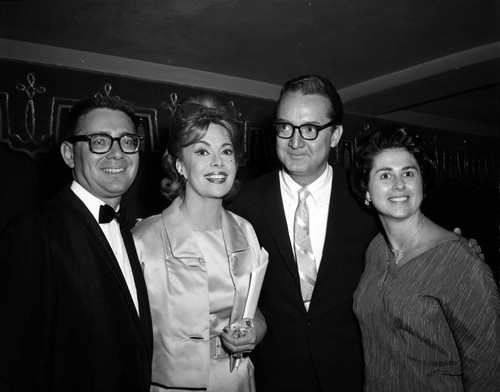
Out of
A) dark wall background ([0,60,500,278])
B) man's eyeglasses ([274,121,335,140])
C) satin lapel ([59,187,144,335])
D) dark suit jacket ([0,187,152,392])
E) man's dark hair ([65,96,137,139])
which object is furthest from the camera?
dark wall background ([0,60,500,278])

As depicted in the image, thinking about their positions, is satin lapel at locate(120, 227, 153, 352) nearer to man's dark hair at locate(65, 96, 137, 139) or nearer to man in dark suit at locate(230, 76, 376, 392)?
man's dark hair at locate(65, 96, 137, 139)

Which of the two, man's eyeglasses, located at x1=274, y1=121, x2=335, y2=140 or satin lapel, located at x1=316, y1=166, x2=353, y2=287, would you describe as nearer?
satin lapel, located at x1=316, y1=166, x2=353, y2=287

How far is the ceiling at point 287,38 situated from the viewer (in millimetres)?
4047

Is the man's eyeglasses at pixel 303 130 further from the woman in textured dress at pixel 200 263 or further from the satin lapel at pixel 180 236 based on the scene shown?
the satin lapel at pixel 180 236

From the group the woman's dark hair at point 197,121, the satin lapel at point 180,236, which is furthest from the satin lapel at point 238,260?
the woman's dark hair at point 197,121

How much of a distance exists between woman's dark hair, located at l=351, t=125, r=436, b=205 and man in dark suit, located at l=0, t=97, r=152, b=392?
4.05ft

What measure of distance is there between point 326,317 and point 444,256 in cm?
71

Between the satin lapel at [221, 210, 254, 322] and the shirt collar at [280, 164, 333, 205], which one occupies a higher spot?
the shirt collar at [280, 164, 333, 205]

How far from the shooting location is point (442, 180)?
29.9 feet

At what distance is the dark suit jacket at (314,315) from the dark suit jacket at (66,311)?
0.75 m

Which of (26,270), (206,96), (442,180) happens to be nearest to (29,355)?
(26,270)

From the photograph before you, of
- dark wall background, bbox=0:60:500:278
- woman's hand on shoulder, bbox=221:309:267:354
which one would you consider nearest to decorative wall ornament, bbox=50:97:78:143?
dark wall background, bbox=0:60:500:278

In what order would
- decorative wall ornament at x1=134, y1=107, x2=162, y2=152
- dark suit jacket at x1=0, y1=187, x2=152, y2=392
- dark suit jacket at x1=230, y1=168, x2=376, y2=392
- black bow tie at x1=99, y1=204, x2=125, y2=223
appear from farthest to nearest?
decorative wall ornament at x1=134, y1=107, x2=162, y2=152
dark suit jacket at x1=230, y1=168, x2=376, y2=392
black bow tie at x1=99, y1=204, x2=125, y2=223
dark suit jacket at x1=0, y1=187, x2=152, y2=392

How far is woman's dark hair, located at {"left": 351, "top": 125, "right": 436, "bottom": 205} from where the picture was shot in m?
2.24
